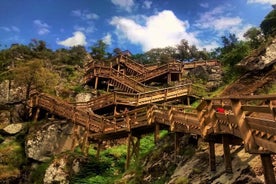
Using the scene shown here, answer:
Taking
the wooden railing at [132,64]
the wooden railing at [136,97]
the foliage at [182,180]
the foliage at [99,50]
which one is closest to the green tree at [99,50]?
the foliage at [99,50]

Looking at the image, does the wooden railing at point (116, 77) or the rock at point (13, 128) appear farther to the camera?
the wooden railing at point (116, 77)

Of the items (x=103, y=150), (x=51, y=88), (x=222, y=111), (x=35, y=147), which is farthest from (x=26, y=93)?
(x=222, y=111)

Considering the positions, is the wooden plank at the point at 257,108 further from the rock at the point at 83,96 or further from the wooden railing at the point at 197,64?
the wooden railing at the point at 197,64

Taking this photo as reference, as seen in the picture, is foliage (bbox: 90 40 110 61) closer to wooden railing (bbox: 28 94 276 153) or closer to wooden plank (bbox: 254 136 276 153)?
wooden railing (bbox: 28 94 276 153)

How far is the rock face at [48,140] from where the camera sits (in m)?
24.6

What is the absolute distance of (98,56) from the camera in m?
65.1

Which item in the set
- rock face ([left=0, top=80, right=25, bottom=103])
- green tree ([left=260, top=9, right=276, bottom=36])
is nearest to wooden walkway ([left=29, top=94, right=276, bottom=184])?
rock face ([left=0, top=80, right=25, bottom=103])

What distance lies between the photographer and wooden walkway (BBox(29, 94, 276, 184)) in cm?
635

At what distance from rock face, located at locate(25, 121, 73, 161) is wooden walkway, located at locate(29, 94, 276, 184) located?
2086mm

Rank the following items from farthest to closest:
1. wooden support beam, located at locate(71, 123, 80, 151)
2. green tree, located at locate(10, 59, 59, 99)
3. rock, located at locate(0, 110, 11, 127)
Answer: green tree, located at locate(10, 59, 59, 99) < rock, located at locate(0, 110, 11, 127) < wooden support beam, located at locate(71, 123, 80, 151)

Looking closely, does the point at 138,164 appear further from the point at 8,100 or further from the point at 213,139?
the point at 8,100

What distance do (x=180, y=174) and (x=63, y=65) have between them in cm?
4376

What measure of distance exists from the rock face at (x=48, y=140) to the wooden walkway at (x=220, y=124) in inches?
82.1

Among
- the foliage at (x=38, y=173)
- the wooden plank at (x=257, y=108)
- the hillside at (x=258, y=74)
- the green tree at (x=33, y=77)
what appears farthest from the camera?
the green tree at (x=33, y=77)
